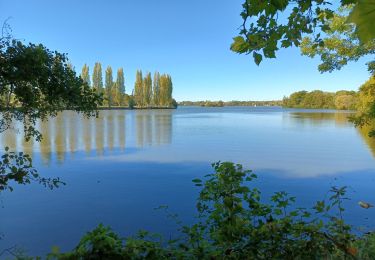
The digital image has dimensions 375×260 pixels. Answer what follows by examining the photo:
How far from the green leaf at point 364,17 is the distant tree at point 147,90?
118 metres

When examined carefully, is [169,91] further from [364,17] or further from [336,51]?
[364,17]

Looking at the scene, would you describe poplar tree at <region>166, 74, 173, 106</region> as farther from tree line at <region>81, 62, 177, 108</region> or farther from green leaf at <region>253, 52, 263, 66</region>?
green leaf at <region>253, 52, 263, 66</region>

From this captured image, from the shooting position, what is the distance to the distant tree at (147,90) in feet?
385

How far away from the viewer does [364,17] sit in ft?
1.83

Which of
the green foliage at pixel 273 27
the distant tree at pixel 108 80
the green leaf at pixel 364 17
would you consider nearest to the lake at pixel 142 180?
the green foliage at pixel 273 27

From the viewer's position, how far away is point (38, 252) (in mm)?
7359

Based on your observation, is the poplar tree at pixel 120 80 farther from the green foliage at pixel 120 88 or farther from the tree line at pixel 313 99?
the tree line at pixel 313 99

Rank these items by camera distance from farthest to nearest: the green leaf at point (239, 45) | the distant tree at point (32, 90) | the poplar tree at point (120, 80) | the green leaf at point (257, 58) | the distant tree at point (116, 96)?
the poplar tree at point (120, 80)
the distant tree at point (116, 96)
the distant tree at point (32, 90)
the green leaf at point (257, 58)
the green leaf at point (239, 45)

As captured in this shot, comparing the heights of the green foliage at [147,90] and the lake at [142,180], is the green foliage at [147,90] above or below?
above

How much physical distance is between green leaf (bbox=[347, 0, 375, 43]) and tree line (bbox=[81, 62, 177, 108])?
101819 millimetres

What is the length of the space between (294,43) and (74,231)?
7.67 m

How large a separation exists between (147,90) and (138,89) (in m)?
3.24

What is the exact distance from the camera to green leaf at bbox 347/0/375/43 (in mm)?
547

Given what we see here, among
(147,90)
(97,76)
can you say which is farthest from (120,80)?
(147,90)
